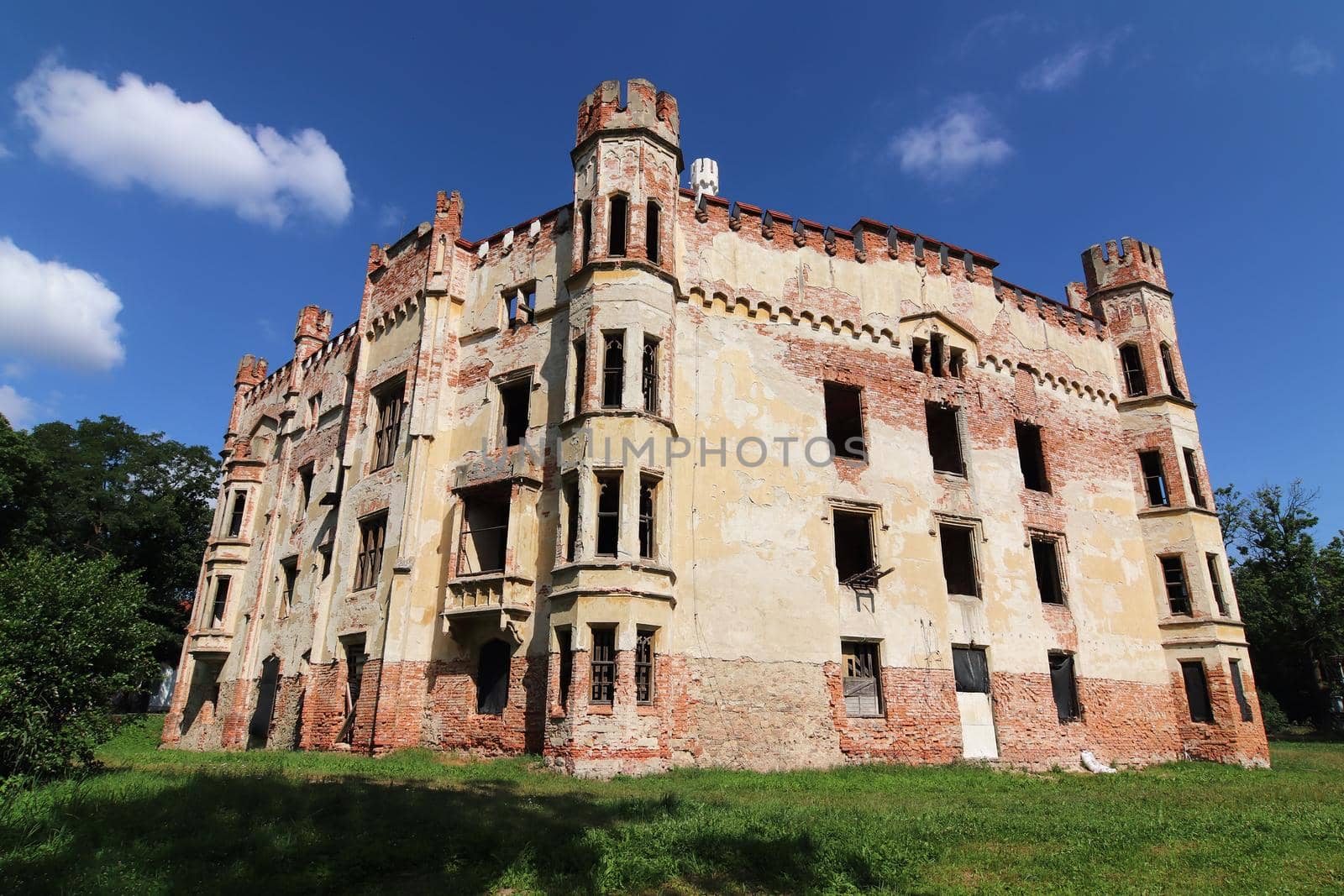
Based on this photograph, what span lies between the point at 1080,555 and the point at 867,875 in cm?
1823

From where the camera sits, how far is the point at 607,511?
59.5ft


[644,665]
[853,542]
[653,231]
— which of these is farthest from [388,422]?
[853,542]

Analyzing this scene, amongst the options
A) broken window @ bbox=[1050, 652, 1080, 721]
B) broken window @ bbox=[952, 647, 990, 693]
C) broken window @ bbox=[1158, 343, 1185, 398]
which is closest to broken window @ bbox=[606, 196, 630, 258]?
broken window @ bbox=[952, 647, 990, 693]

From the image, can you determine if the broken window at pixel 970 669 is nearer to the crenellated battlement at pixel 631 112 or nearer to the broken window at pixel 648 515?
the broken window at pixel 648 515

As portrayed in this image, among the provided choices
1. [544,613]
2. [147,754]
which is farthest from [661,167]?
[147,754]

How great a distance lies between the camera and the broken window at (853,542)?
69.0 ft

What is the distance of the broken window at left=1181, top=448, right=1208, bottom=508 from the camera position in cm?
2592

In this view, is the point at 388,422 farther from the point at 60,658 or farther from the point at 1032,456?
the point at 1032,456

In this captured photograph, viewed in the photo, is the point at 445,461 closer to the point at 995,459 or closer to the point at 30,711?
the point at 30,711

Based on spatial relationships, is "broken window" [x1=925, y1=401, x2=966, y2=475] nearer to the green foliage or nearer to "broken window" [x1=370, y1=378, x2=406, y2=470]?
"broken window" [x1=370, y1=378, x2=406, y2=470]

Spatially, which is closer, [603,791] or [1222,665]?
[603,791]

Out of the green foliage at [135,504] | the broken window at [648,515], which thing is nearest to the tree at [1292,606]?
the broken window at [648,515]

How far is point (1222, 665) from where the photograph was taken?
23.2m

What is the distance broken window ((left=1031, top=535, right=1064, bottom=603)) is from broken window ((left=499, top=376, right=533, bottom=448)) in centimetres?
1468
